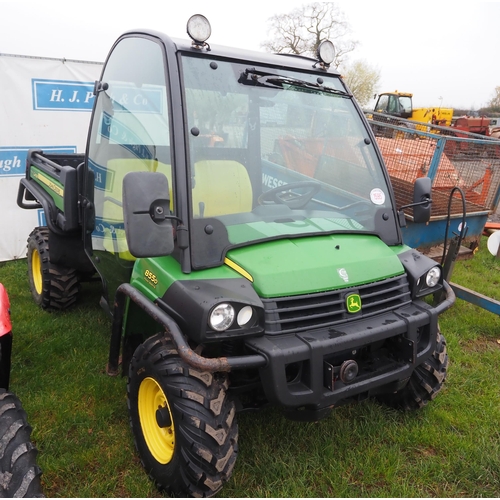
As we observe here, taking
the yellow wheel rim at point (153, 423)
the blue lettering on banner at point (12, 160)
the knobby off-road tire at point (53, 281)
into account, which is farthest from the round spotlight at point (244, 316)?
the blue lettering on banner at point (12, 160)

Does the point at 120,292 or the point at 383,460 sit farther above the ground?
the point at 120,292

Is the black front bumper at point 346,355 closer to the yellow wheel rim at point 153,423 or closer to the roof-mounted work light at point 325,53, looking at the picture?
the yellow wheel rim at point 153,423

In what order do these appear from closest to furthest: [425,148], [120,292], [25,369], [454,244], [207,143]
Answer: [207,143] → [120,292] → [25,369] → [454,244] → [425,148]

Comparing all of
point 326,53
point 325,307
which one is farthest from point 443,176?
point 325,307

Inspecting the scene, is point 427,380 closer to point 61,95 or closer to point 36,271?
point 36,271

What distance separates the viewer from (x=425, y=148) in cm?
514

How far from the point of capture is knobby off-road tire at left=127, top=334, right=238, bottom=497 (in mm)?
2037

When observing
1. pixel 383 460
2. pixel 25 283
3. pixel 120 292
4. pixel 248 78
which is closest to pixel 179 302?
pixel 120 292

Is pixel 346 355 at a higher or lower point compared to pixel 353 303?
lower

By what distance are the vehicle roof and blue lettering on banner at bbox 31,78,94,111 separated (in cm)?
349

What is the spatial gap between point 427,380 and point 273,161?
164cm

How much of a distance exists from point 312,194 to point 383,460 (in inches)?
61.1

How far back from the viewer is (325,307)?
2.28 m

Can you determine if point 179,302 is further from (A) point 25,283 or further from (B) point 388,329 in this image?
(A) point 25,283
